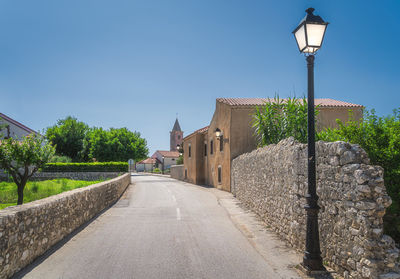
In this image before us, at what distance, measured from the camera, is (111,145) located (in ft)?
173

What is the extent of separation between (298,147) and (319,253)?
2618 millimetres

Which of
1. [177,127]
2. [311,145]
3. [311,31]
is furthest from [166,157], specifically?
[311,31]

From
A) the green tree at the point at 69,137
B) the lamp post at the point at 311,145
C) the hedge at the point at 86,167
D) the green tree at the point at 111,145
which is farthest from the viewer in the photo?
the green tree at the point at 111,145

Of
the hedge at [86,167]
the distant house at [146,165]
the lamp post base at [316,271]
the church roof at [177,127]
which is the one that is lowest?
the distant house at [146,165]

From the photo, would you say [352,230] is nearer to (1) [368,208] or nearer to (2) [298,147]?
(1) [368,208]

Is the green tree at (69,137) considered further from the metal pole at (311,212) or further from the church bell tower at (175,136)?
the church bell tower at (175,136)

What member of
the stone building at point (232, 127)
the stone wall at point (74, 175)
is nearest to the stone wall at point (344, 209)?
the stone building at point (232, 127)

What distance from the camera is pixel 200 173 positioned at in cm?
2992

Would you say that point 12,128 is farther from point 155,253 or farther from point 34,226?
point 155,253

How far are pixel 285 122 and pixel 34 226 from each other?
1103 centimetres

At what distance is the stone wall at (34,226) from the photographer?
4508 mm

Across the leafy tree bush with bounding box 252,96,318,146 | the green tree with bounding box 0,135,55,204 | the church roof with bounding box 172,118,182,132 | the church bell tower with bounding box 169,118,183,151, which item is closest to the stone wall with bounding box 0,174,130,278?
the leafy tree bush with bounding box 252,96,318,146

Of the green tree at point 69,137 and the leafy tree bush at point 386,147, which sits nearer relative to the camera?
the leafy tree bush at point 386,147

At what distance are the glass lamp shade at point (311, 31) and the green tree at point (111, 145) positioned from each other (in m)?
49.8
